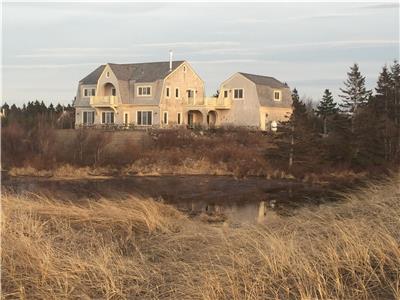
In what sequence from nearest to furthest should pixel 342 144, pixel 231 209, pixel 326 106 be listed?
pixel 231 209 < pixel 342 144 < pixel 326 106

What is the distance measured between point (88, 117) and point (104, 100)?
13.5 feet

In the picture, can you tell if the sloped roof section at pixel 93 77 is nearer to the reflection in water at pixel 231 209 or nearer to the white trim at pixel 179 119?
the white trim at pixel 179 119

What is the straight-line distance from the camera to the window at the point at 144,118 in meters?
54.3

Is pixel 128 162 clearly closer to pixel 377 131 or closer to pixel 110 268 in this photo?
pixel 377 131

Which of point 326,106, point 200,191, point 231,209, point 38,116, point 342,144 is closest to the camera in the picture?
point 231,209

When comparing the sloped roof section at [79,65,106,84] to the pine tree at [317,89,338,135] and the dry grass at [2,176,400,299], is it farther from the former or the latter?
the dry grass at [2,176,400,299]

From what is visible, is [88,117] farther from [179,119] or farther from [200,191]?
[200,191]

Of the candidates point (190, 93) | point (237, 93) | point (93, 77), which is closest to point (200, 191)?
point (237, 93)

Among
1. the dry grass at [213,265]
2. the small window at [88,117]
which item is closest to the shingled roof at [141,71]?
the small window at [88,117]

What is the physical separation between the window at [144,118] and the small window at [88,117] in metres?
5.85

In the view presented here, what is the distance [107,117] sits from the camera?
56688mm

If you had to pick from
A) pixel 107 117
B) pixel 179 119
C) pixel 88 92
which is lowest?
pixel 179 119

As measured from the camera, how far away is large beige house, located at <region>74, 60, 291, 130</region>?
54562 millimetres

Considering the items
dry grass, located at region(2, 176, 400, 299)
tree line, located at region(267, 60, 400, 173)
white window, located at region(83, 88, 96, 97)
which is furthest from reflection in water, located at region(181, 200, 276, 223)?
white window, located at region(83, 88, 96, 97)
